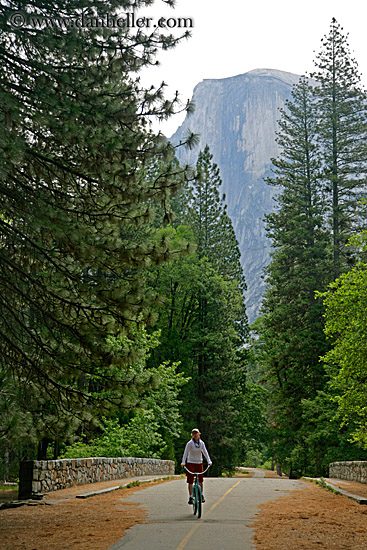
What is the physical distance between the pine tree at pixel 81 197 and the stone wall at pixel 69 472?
357 cm

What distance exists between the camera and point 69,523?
987cm

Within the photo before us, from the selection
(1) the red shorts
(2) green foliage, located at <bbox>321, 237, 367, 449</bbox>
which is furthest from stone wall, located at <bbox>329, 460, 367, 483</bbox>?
(1) the red shorts

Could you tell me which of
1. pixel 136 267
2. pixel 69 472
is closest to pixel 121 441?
pixel 69 472

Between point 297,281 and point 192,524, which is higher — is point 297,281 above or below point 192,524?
above

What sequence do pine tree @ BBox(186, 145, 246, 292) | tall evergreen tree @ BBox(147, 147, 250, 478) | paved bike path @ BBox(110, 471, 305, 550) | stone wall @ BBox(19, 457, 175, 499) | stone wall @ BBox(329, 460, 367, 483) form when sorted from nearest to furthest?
paved bike path @ BBox(110, 471, 305, 550)
stone wall @ BBox(19, 457, 175, 499)
stone wall @ BBox(329, 460, 367, 483)
tall evergreen tree @ BBox(147, 147, 250, 478)
pine tree @ BBox(186, 145, 246, 292)

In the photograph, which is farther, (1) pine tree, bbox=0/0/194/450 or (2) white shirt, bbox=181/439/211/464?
(2) white shirt, bbox=181/439/211/464

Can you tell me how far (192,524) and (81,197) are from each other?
5.58m

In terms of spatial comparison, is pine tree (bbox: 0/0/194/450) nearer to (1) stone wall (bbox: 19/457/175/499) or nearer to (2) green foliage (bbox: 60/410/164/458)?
(1) stone wall (bbox: 19/457/175/499)

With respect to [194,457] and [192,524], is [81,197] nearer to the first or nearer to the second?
[194,457]

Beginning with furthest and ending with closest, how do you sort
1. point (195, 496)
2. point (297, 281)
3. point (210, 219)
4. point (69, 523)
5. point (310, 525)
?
point (210, 219) → point (297, 281) → point (195, 496) → point (310, 525) → point (69, 523)

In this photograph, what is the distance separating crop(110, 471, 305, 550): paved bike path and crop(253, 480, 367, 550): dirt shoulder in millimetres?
280

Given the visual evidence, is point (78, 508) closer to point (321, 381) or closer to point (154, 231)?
point (154, 231)

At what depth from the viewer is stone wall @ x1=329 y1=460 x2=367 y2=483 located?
68.1ft

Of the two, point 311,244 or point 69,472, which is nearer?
point 69,472
